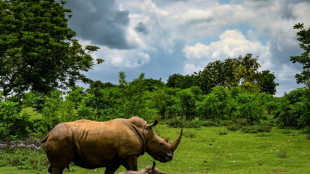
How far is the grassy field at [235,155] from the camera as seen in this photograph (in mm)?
12422

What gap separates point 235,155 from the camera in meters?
15.4

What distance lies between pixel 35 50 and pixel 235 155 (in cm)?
1505

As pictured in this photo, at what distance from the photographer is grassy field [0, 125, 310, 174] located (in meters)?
12.4

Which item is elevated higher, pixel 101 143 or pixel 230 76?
pixel 230 76

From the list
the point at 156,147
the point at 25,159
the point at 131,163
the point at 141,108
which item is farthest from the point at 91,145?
the point at 141,108

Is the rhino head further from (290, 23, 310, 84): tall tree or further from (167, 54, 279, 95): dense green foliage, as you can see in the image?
(167, 54, 279, 95): dense green foliage

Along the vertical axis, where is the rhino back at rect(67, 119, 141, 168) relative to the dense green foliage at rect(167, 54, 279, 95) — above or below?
below

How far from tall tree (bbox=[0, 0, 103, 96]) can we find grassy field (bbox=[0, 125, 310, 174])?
922 centimetres

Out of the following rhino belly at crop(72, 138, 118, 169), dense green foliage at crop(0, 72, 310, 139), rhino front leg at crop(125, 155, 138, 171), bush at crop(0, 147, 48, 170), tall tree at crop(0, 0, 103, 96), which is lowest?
bush at crop(0, 147, 48, 170)

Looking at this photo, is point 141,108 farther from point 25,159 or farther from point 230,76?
point 230,76

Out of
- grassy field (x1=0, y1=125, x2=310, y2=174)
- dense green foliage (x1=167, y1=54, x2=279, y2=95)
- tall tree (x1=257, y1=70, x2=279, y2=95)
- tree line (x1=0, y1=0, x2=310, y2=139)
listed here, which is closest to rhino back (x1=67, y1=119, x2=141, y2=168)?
grassy field (x1=0, y1=125, x2=310, y2=174)

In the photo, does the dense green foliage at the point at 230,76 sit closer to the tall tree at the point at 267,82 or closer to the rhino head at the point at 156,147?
the tall tree at the point at 267,82

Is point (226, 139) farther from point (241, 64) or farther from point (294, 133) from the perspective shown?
point (241, 64)

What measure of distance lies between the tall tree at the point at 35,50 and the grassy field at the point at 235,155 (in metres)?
9.22
